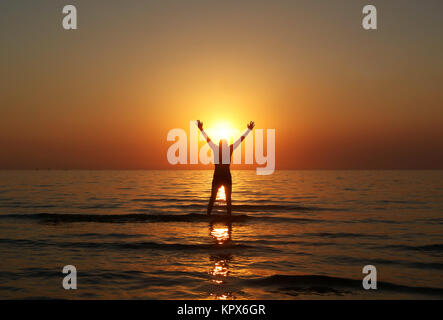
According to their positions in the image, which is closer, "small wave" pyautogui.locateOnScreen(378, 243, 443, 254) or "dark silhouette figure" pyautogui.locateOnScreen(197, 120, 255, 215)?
"small wave" pyautogui.locateOnScreen(378, 243, 443, 254)

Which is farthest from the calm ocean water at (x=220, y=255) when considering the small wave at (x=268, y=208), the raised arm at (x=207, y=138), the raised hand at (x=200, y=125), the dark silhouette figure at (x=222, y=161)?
the raised hand at (x=200, y=125)

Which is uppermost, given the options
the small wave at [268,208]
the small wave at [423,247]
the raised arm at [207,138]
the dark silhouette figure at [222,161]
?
the raised arm at [207,138]

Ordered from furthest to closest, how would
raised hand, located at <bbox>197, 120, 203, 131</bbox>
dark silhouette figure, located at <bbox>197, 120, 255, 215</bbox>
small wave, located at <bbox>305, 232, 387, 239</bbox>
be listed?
dark silhouette figure, located at <bbox>197, 120, 255, 215</bbox> < raised hand, located at <bbox>197, 120, 203, 131</bbox> < small wave, located at <bbox>305, 232, 387, 239</bbox>

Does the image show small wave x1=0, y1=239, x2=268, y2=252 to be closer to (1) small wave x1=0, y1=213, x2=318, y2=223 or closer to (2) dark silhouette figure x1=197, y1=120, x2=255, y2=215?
(2) dark silhouette figure x1=197, y1=120, x2=255, y2=215

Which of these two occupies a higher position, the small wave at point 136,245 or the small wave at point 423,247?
the small wave at point 136,245

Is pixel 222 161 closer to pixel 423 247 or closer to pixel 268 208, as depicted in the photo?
pixel 423 247

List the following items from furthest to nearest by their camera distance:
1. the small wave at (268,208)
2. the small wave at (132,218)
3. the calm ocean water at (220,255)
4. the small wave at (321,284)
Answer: the small wave at (268,208) < the small wave at (132,218) < the small wave at (321,284) < the calm ocean water at (220,255)

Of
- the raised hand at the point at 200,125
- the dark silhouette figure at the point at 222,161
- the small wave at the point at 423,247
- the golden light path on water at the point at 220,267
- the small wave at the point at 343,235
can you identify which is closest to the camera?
the golden light path on water at the point at 220,267

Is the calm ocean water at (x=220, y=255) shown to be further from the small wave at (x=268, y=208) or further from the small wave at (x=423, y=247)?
the small wave at (x=268, y=208)

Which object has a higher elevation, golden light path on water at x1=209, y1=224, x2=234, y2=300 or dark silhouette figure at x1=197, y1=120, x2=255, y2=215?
dark silhouette figure at x1=197, y1=120, x2=255, y2=215

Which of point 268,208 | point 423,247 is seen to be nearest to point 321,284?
point 423,247

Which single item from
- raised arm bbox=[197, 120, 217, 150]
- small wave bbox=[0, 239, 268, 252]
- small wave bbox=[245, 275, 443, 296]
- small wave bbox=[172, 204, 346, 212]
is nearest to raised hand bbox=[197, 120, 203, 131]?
raised arm bbox=[197, 120, 217, 150]
